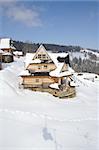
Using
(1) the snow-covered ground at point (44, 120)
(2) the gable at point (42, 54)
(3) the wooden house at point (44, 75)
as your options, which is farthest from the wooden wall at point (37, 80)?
(2) the gable at point (42, 54)

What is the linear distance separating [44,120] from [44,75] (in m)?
16.1

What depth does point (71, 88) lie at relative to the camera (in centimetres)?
4472

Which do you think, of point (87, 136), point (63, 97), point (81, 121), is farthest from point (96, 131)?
point (63, 97)

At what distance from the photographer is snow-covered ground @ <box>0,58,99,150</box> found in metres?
20.2

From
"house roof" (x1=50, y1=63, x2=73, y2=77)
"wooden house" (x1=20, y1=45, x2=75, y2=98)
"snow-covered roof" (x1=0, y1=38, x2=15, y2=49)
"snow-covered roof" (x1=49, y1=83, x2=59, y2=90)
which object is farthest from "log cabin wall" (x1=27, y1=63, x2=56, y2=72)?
"snow-covered roof" (x1=0, y1=38, x2=15, y2=49)

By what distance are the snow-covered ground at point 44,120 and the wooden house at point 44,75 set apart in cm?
170

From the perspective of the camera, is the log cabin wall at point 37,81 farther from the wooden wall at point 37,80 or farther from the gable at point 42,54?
the gable at point 42,54

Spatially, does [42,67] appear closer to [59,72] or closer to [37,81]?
[37,81]

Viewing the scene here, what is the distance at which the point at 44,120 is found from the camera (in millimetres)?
27609

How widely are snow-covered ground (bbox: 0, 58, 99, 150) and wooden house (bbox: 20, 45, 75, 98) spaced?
5.57ft

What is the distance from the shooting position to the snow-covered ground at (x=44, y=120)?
2016cm

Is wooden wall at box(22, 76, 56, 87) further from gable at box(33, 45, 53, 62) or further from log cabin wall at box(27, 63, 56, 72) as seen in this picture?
gable at box(33, 45, 53, 62)

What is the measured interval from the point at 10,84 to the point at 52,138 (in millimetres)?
20906

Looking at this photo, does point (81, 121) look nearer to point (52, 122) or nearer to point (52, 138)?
point (52, 122)
